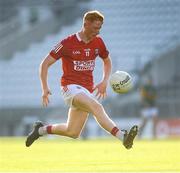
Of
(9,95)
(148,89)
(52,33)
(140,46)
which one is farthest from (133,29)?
(148,89)

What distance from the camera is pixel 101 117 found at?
9141 millimetres

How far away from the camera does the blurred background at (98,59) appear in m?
28.1

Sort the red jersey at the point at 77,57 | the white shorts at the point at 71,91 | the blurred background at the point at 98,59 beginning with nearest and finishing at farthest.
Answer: the white shorts at the point at 71,91 → the red jersey at the point at 77,57 → the blurred background at the point at 98,59

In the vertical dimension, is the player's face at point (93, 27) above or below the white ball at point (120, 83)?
above

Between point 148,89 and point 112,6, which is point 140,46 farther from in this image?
point 148,89

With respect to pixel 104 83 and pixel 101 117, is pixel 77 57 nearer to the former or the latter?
pixel 104 83

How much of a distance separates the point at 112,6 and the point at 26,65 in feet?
16.0

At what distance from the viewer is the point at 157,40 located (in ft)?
103

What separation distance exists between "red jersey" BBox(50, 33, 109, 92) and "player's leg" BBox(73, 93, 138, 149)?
1.01ft

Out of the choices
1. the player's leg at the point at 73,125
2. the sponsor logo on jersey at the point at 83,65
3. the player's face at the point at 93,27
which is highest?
the player's face at the point at 93,27

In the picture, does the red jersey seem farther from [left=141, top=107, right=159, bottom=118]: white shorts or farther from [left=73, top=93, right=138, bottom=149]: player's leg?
[left=141, top=107, right=159, bottom=118]: white shorts
